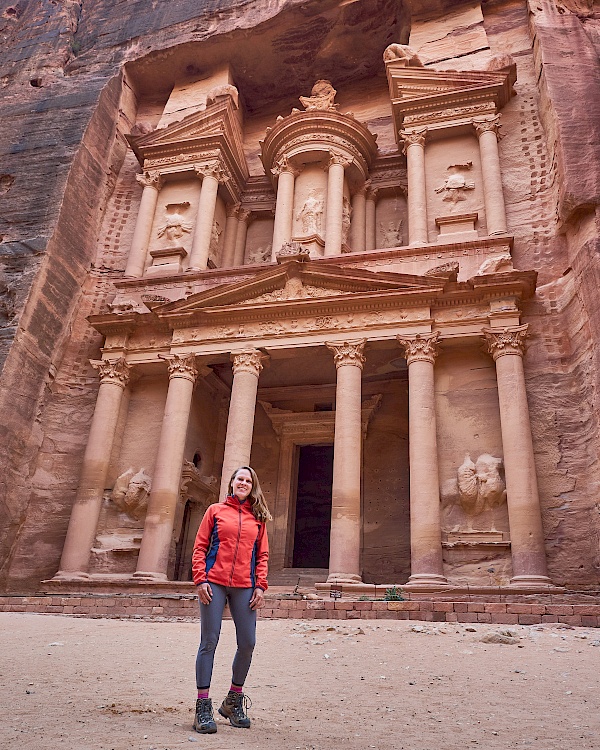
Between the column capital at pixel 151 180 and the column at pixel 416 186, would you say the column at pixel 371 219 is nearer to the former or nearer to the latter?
the column at pixel 416 186

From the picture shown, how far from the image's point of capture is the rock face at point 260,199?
1337cm

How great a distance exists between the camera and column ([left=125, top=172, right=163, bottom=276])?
1830 centimetres

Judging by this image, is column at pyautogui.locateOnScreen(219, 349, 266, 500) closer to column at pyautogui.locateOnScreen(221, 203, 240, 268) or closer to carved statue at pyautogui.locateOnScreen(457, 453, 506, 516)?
carved statue at pyautogui.locateOnScreen(457, 453, 506, 516)

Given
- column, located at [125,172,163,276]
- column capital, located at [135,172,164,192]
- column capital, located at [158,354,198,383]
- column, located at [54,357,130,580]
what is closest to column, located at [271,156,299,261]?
column capital, located at [135,172,164,192]

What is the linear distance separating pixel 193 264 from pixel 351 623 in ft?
39.4

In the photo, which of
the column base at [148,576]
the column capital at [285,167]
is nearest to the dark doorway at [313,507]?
the column base at [148,576]

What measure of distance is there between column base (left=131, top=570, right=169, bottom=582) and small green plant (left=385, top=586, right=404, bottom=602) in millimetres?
4930

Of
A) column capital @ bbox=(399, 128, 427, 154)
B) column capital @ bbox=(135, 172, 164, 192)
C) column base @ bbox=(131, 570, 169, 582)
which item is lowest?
column base @ bbox=(131, 570, 169, 582)

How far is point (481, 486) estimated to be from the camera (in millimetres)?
12609

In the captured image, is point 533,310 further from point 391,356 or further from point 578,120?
point 578,120

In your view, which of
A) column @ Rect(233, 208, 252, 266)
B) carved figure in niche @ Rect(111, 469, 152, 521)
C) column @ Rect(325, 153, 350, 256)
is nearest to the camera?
carved figure in niche @ Rect(111, 469, 152, 521)

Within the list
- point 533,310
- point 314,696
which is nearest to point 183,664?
point 314,696

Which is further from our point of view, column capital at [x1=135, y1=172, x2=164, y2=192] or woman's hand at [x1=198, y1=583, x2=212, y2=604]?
column capital at [x1=135, y1=172, x2=164, y2=192]

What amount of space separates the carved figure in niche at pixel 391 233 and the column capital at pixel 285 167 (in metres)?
3.19
